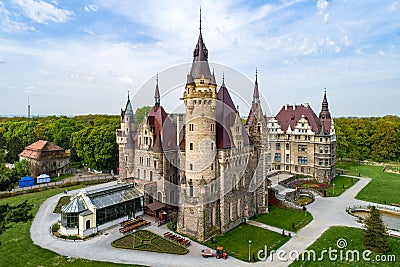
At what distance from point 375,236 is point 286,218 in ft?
29.4

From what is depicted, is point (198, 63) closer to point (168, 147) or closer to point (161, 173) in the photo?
point (168, 147)

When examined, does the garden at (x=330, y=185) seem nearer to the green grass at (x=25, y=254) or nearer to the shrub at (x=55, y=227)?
the green grass at (x=25, y=254)

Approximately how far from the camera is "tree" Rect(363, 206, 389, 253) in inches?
944

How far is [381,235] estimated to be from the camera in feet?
79.9

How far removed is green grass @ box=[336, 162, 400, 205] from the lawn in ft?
93.7

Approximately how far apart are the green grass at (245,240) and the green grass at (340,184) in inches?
701

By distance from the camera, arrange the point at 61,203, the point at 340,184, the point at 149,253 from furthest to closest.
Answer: the point at 340,184 → the point at 61,203 → the point at 149,253

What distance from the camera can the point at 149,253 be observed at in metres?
23.4

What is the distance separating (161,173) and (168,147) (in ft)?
10.3

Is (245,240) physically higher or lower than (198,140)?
lower

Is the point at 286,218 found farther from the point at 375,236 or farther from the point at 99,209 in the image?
the point at 99,209

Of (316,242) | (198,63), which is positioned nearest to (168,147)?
(198,63)

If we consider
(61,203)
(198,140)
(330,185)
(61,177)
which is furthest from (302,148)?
(61,177)

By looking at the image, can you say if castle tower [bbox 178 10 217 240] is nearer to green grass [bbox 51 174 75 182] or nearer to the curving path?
the curving path
